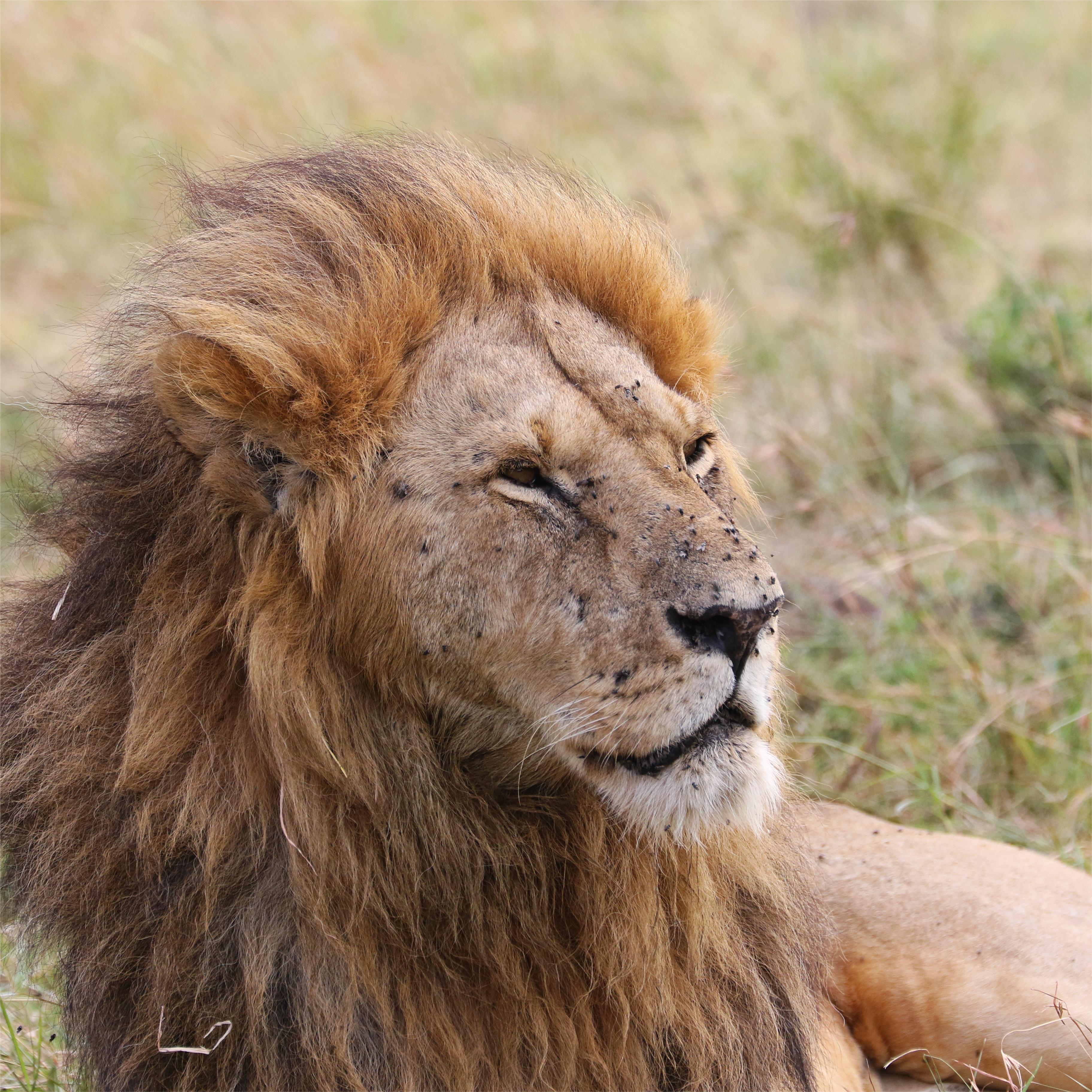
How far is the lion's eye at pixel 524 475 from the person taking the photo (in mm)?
1987

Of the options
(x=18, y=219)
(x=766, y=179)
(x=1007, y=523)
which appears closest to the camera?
(x=1007, y=523)

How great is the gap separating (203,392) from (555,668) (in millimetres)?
641

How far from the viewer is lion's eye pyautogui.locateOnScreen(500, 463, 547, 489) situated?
1.99 m

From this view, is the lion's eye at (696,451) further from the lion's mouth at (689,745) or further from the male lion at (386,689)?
the lion's mouth at (689,745)

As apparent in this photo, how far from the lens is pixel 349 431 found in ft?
6.51

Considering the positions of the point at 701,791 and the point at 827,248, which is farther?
the point at 827,248

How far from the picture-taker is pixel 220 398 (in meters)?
1.92

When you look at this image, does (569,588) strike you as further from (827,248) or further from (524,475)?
(827,248)

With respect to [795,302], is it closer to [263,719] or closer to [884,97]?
[884,97]

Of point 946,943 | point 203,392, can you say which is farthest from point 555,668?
point 946,943

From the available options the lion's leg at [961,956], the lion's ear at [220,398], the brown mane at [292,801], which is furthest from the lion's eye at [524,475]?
the lion's leg at [961,956]

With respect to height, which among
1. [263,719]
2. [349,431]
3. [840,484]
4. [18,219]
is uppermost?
[349,431]

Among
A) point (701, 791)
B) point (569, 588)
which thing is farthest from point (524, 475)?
point (701, 791)

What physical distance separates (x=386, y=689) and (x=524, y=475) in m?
0.38
